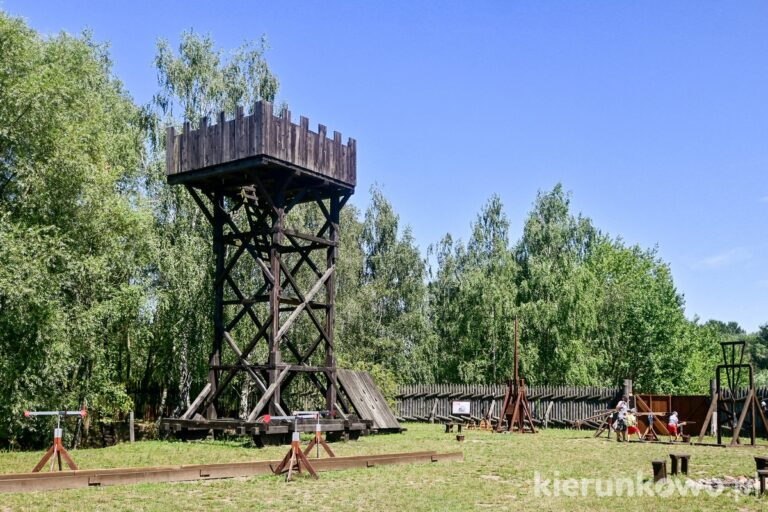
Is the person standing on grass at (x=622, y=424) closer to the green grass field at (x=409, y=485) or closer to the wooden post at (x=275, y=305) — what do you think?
the green grass field at (x=409, y=485)

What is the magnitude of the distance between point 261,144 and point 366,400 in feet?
31.8

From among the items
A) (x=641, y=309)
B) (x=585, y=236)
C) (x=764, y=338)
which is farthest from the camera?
(x=764, y=338)

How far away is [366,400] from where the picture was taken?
85.9 ft

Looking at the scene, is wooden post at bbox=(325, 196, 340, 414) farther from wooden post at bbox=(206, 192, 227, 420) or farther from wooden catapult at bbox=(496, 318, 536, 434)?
wooden catapult at bbox=(496, 318, 536, 434)

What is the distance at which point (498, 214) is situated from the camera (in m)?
50.0

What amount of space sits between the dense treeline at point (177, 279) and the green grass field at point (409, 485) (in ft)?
17.1

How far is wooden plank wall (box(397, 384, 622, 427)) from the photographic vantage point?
32.4 m

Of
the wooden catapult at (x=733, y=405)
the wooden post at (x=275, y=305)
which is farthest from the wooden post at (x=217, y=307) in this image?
the wooden catapult at (x=733, y=405)

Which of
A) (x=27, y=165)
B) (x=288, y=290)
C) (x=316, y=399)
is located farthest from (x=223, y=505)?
(x=288, y=290)

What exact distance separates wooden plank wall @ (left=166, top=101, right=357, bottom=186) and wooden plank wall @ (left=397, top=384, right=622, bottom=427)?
1472 cm

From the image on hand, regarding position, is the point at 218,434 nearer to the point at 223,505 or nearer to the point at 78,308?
the point at 78,308

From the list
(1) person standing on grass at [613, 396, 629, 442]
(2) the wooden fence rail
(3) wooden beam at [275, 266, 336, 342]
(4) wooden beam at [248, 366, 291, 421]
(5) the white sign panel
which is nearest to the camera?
(4) wooden beam at [248, 366, 291, 421]

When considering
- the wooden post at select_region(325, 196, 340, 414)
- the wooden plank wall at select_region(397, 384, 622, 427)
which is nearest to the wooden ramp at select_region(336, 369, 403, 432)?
the wooden post at select_region(325, 196, 340, 414)

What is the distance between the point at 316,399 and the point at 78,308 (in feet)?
34.9
